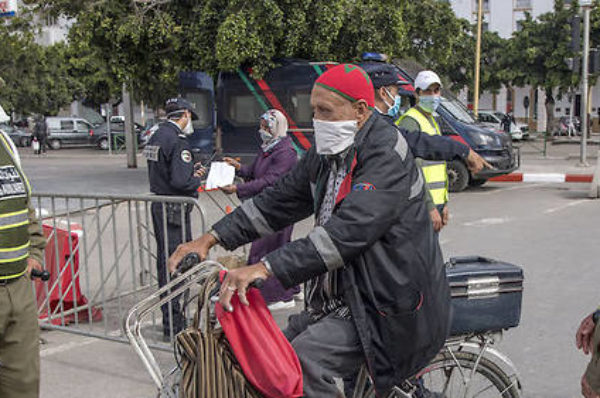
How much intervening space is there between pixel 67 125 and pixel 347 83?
124ft

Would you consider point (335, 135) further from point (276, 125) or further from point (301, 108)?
point (301, 108)

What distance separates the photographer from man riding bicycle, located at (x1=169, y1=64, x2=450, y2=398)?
2.43 m

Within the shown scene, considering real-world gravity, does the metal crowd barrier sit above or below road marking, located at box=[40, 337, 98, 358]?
above

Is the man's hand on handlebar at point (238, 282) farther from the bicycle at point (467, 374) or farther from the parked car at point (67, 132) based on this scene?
the parked car at point (67, 132)

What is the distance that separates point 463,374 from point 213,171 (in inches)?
141

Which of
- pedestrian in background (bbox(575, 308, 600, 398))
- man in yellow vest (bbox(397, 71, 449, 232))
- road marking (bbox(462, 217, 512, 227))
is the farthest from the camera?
road marking (bbox(462, 217, 512, 227))

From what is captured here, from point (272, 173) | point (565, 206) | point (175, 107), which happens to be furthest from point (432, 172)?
point (565, 206)

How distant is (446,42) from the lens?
21.5 m

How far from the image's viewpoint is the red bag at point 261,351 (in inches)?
91.2

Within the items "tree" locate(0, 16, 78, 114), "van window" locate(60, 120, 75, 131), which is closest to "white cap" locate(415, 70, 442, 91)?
"tree" locate(0, 16, 78, 114)

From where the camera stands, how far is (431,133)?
5.22m

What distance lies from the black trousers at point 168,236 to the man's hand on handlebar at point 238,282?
9.02 feet

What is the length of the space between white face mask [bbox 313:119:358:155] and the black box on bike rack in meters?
0.84

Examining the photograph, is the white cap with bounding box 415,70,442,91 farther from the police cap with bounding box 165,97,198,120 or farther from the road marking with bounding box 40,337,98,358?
the road marking with bounding box 40,337,98,358
